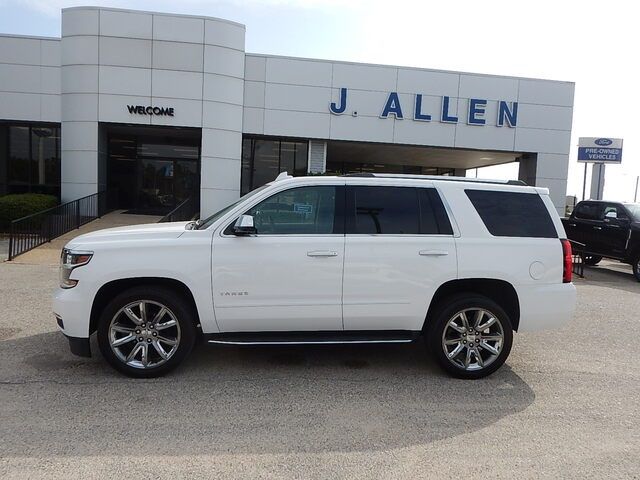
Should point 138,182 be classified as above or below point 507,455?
above

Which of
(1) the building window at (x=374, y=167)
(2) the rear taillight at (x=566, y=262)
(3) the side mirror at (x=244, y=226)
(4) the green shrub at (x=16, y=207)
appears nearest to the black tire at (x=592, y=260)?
(2) the rear taillight at (x=566, y=262)

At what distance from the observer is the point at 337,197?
16.0 ft

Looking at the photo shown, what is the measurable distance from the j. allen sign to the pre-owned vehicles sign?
5.29m

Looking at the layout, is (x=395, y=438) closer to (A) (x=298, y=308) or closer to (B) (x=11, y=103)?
(A) (x=298, y=308)

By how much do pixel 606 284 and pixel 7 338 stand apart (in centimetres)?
1182

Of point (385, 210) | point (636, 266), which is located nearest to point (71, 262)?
point (385, 210)

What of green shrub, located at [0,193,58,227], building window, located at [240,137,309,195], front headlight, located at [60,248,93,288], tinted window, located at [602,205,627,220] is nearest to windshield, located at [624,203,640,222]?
tinted window, located at [602,205,627,220]

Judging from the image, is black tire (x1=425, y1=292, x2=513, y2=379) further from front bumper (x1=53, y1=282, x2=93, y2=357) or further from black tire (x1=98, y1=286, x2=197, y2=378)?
front bumper (x1=53, y1=282, x2=93, y2=357)

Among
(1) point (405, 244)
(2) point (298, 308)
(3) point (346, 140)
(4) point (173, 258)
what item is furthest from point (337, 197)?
(3) point (346, 140)

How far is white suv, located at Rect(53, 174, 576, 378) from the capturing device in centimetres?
453

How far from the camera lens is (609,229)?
13.1m

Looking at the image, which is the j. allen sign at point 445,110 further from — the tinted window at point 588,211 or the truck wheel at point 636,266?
the truck wheel at point 636,266

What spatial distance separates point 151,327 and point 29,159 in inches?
753

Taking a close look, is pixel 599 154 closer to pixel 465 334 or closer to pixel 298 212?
pixel 465 334
